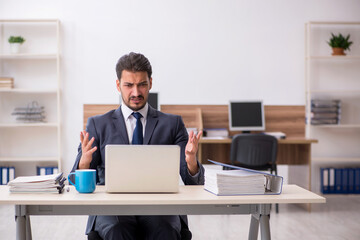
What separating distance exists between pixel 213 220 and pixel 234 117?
1260 mm

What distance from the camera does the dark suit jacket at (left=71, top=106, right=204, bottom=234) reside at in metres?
2.16

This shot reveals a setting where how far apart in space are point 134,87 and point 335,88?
4.21 m

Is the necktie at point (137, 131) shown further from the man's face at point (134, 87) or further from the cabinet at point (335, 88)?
the cabinet at point (335, 88)

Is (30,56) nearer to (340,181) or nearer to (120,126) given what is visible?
(120,126)

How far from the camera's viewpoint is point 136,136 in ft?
7.20

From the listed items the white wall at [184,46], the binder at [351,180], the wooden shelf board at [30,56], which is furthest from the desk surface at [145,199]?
the binder at [351,180]

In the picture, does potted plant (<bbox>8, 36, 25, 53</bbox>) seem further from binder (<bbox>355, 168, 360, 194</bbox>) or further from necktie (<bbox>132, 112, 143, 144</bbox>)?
binder (<bbox>355, 168, 360, 194</bbox>)

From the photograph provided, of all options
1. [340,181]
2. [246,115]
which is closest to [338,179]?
[340,181]

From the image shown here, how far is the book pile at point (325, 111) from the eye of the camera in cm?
543

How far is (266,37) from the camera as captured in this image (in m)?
5.62

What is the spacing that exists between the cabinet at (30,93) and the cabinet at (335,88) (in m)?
3.13

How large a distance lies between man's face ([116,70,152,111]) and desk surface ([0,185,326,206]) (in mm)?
542

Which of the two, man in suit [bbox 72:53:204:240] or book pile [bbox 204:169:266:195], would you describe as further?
man in suit [bbox 72:53:204:240]

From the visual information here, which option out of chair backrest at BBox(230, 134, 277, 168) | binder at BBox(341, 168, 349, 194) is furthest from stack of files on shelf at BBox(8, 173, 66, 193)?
binder at BBox(341, 168, 349, 194)
